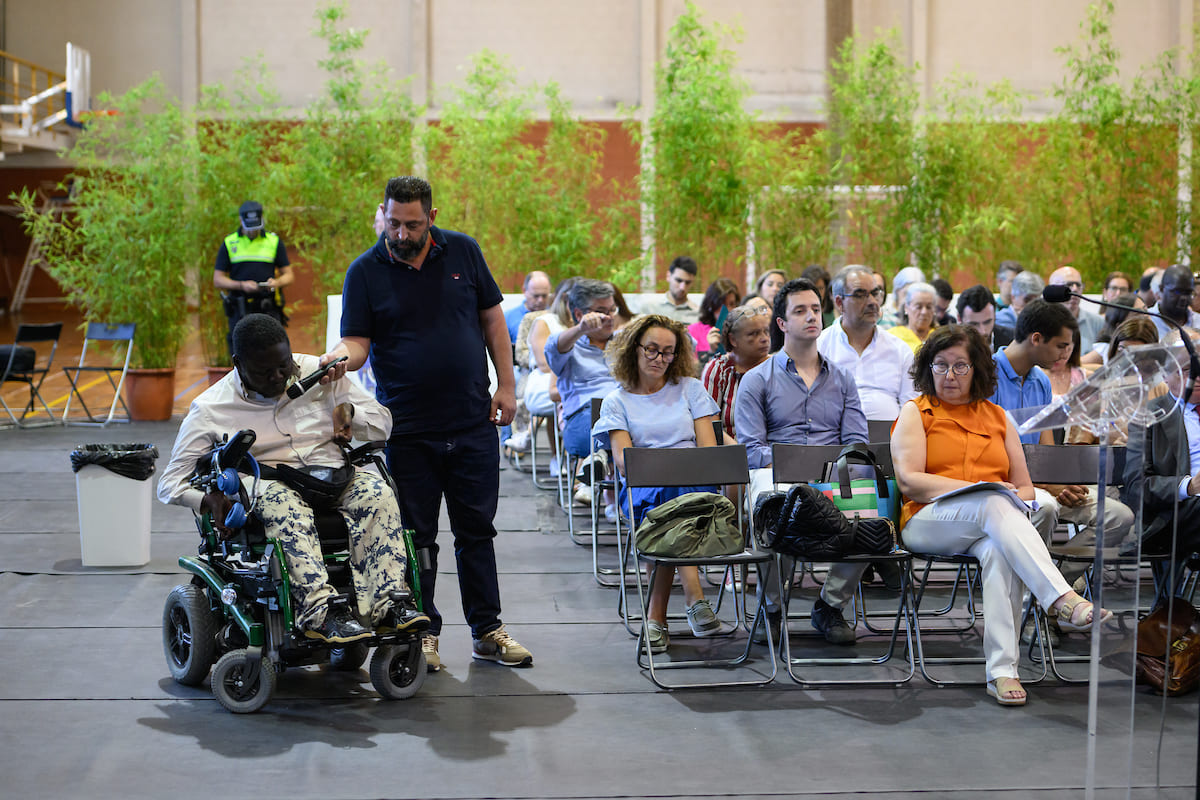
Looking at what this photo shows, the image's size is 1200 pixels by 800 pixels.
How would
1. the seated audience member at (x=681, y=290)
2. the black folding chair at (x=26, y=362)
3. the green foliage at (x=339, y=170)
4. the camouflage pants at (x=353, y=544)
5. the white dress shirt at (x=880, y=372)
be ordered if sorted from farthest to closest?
the green foliage at (x=339, y=170)
the black folding chair at (x=26, y=362)
the seated audience member at (x=681, y=290)
the white dress shirt at (x=880, y=372)
the camouflage pants at (x=353, y=544)

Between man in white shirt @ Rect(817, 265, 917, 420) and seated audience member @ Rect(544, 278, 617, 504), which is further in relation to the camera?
seated audience member @ Rect(544, 278, 617, 504)

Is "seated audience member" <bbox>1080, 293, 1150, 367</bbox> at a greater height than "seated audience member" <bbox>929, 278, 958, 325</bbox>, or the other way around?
"seated audience member" <bbox>929, 278, 958, 325</bbox>

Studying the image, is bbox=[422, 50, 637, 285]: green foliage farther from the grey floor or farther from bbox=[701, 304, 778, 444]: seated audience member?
the grey floor

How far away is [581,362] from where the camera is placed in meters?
6.02

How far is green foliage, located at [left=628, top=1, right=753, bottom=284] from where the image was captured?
10.3 metres

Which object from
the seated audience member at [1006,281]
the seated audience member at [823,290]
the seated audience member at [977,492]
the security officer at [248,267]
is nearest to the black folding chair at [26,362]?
the security officer at [248,267]

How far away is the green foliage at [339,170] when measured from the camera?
34.2 ft

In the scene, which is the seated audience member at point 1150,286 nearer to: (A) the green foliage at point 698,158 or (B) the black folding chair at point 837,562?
(A) the green foliage at point 698,158

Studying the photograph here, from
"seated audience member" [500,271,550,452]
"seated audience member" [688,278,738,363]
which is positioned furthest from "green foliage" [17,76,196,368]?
"seated audience member" [688,278,738,363]

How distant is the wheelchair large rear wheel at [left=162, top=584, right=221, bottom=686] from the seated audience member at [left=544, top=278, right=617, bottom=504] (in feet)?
7.42

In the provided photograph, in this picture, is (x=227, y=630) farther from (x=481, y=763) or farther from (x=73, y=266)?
(x=73, y=266)

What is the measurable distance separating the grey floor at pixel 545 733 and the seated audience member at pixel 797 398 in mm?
699

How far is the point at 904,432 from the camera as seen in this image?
161 inches

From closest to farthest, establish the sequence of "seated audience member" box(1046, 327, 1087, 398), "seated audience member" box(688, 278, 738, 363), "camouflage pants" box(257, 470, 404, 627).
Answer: "camouflage pants" box(257, 470, 404, 627)
"seated audience member" box(1046, 327, 1087, 398)
"seated audience member" box(688, 278, 738, 363)
